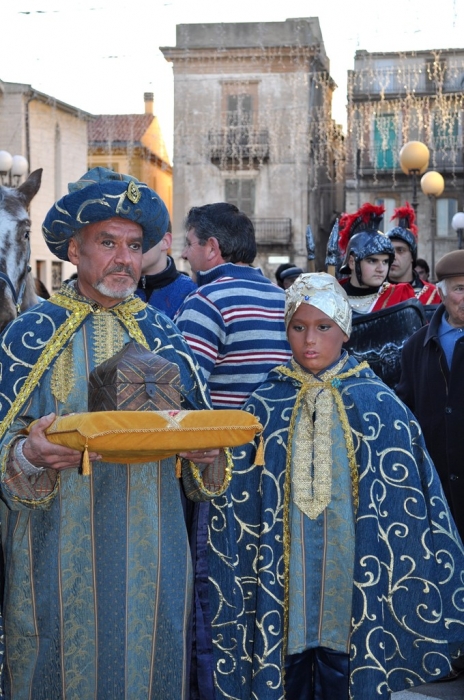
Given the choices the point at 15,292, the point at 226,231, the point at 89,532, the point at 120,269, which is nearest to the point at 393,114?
the point at 226,231

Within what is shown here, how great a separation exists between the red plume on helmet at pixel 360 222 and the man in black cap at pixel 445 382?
1.39 meters

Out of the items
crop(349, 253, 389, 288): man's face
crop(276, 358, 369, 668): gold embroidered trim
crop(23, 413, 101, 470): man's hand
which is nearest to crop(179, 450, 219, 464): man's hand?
crop(23, 413, 101, 470): man's hand

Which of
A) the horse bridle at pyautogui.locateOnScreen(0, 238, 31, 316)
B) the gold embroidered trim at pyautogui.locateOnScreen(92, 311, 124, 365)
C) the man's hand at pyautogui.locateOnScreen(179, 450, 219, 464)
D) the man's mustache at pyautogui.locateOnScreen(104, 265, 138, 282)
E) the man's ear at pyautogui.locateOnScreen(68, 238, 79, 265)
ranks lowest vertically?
the man's hand at pyautogui.locateOnScreen(179, 450, 219, 464)

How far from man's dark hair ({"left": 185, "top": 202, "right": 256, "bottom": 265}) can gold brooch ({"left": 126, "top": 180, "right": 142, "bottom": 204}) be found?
184 centimetres

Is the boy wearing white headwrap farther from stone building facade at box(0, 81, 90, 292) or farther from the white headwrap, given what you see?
stone building facade at box(0, 81, 90, 292)

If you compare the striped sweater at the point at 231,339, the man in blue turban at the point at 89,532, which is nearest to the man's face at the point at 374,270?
the striped sweater at the point at 231,339

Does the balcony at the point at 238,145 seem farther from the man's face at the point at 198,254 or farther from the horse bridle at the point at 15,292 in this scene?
the man's face at the point at 198,254

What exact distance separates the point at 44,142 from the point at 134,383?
2931 cm

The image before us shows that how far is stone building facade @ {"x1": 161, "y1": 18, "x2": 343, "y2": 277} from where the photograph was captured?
118 feet

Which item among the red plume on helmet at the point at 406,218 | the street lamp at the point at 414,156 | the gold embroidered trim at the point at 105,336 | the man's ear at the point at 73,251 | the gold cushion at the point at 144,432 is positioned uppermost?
the street lamp at the point at 414,156

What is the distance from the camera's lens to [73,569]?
3514 millimetres

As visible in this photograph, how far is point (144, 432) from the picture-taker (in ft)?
10.4

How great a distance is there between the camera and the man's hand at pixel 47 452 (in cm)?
322

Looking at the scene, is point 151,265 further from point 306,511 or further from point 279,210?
point 279,210
